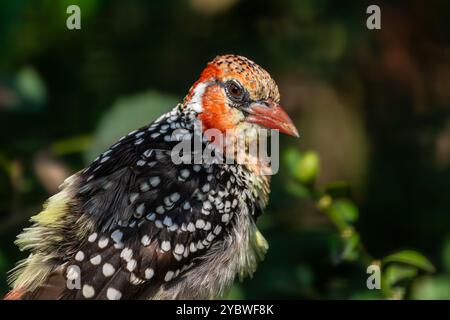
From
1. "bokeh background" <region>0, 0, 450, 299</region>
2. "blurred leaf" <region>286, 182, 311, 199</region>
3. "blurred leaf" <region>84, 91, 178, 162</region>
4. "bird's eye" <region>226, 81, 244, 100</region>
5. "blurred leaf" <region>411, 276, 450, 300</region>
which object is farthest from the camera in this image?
"bokeh background" <region>0, 0, 450, 299</region>

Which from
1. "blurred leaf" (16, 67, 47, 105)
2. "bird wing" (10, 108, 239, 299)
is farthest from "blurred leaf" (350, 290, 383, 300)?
"blurred leaf" (16, 67, 47, 105)

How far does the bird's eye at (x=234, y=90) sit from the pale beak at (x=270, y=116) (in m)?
0.08

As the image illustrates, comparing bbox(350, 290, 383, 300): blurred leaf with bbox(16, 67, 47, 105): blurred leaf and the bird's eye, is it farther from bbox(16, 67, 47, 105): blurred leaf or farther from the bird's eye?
bbox(16, 67, 47, 105): blurred leaf

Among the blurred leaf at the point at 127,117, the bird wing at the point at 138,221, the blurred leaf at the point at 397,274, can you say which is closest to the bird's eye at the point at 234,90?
the bird wing at the point at 138,221

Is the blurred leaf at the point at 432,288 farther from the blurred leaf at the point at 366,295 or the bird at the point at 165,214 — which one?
the bird at the point at 165,214

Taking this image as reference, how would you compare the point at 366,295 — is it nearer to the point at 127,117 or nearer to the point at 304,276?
the point at 304,276

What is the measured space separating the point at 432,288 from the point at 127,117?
188cm

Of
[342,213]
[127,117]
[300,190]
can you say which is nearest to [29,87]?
[127,117]

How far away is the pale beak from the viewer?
409cm

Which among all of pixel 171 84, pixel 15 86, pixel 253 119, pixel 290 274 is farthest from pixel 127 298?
pixel 171 84

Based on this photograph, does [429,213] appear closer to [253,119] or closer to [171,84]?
[171,84]

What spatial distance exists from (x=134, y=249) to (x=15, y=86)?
6.26ft

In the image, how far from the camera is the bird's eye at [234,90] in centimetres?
414

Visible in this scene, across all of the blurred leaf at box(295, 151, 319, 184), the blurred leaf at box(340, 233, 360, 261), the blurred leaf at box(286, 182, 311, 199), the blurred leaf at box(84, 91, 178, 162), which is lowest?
the blurred leaf at box(340, 233, 360, 261)
